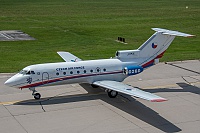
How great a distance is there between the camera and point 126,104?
83.3ft

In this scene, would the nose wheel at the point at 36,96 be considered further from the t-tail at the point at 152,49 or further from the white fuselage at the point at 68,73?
the t-tail at the point at 152,49

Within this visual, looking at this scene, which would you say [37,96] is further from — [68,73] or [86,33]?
[86,33]

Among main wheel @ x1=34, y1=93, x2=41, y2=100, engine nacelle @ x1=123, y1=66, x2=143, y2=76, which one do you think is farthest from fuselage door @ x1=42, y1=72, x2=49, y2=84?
engine nacelle @ x1=123, y1=66, x2=143, y2=76

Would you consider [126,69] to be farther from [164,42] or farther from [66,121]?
[66,121]

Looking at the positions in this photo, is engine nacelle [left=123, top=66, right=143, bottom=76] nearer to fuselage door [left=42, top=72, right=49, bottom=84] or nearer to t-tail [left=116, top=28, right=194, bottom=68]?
t-tail [left=116, top=28, right=194, bottom=68]

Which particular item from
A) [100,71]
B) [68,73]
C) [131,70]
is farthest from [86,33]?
[68,73]

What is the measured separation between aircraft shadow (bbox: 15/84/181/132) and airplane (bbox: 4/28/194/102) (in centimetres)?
58

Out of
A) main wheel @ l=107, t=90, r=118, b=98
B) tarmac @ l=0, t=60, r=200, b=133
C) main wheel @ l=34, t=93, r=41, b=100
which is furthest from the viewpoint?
main wheel @ l=107, t=90, r=118, b=98

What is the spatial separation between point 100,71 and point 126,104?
340cm

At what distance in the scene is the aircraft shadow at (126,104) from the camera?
71.7 ft

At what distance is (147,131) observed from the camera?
2084 centimetres

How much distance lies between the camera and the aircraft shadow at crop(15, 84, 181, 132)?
21.8 meters

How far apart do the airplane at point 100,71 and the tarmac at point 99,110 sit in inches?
44.5

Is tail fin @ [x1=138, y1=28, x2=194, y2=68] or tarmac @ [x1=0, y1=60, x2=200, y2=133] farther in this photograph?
tail fin @ [x1=138, y1=28, x2=194, y2=68]
